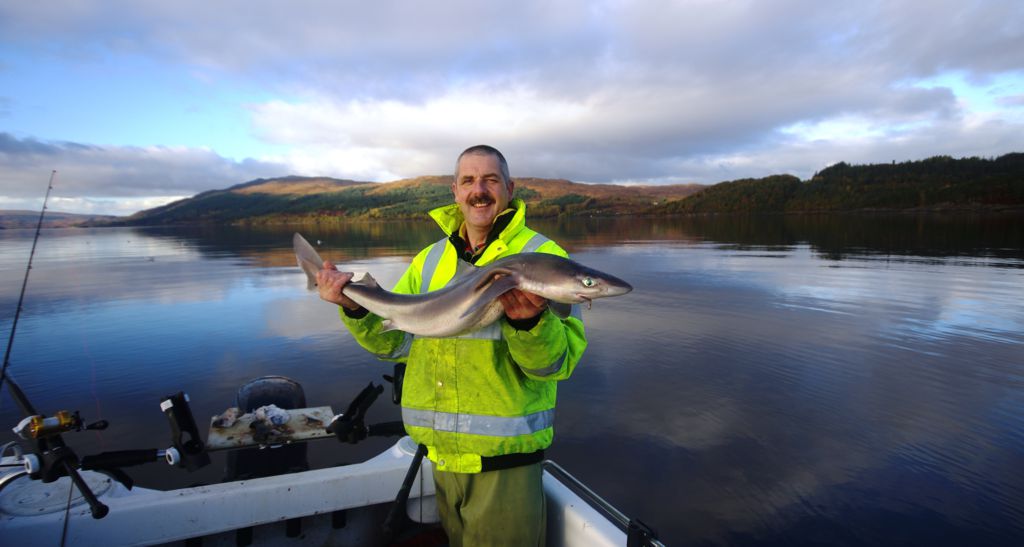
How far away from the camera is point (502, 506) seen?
10.4ft

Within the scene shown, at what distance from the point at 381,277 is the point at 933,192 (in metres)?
123

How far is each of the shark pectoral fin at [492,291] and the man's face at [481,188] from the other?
60 centimetres

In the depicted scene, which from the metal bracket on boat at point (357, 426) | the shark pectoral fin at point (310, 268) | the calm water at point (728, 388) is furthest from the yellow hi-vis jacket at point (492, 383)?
the calm water at point (728, 388)

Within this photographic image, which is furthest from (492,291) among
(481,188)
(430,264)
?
(430,264)

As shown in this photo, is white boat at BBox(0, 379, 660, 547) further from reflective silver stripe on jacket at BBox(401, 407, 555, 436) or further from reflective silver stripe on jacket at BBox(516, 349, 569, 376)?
reflective silver stripe on jacket at BBox(516, 349, 569, 376)

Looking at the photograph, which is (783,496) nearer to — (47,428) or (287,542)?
(287,542)

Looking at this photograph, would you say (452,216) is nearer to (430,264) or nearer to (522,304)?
(430,264)

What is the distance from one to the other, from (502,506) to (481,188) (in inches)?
79.1

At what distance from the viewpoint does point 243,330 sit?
50.2ft

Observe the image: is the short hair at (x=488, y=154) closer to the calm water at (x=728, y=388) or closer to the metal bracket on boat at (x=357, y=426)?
the metal bracket on boat at (x=357, y=426)

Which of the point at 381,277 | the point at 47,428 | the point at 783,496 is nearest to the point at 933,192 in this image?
the point at 381,277

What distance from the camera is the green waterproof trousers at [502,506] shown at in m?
3.15

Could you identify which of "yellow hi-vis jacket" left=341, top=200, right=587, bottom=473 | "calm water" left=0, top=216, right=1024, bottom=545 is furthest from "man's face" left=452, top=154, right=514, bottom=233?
"calm water" left=0, top=216, right=1024, bottom=545

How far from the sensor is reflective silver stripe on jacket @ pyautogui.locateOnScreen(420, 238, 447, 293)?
3.75m
